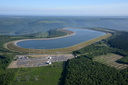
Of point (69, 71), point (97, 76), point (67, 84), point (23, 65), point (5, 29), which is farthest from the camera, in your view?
point (5, 29)

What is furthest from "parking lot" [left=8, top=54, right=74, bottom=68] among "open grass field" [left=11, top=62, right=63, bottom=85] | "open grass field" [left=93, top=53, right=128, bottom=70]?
"open grass field" [left=93, top=53, right=128, bottom=70]

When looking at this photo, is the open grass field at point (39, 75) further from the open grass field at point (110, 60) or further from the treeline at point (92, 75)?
the open grass field at point (110, 60)

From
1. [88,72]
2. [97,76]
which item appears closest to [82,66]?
[88,72]

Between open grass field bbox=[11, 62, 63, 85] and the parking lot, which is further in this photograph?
the parking lot

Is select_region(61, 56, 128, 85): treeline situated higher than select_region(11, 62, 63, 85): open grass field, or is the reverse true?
select_region(61, 56, 128, 85): treeline

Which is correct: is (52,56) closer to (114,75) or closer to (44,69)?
(44,69)

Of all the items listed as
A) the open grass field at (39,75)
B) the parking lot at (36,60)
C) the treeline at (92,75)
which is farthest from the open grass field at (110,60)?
the open grass field at (39,75)

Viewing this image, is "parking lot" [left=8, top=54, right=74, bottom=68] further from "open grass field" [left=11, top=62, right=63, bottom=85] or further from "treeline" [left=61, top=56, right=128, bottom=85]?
"treeline" [left=61, top=56, right=128, bottom=85]

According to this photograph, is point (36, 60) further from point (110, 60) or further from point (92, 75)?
point (110, 60)
